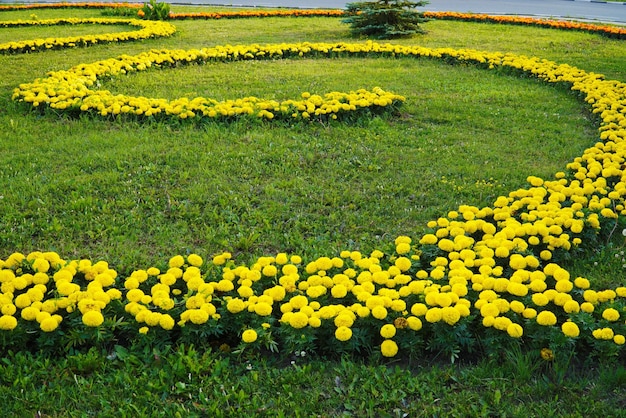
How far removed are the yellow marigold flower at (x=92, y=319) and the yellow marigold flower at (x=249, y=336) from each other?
0.76 metres

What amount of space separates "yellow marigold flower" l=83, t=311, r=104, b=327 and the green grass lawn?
0.50ft

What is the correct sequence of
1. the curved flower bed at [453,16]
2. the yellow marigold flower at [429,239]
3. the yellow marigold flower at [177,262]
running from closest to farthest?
the yellow marigold flower at [177,262] → the yellow marigold flower at [429,239] → the curved flower bed at [453,16]

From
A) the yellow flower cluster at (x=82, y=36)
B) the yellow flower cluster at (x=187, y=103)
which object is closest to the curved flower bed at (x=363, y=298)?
the yellow flower cluster at (x=187, y=103)

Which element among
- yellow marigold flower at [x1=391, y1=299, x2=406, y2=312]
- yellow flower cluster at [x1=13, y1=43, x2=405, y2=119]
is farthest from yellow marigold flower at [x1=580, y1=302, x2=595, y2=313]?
yellow flower cluster at [x1=13, y1=43, x2=405, y2=119]

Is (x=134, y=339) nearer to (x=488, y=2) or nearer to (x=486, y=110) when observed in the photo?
(x=486, y=110)

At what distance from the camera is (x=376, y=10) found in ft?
40.1

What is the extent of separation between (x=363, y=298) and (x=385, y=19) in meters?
10.1

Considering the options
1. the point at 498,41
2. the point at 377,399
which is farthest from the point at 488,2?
the point at 377,399

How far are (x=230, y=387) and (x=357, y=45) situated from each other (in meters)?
8.70

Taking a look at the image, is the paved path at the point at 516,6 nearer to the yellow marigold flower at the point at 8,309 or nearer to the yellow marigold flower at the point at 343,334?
the yellow marigold flower at the point at 343,334

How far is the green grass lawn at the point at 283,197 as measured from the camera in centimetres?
289

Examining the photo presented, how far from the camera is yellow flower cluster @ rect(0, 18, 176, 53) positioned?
1050 centimetres

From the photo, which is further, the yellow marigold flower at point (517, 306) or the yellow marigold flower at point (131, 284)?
the yellow marigold flower at point (131, 284)

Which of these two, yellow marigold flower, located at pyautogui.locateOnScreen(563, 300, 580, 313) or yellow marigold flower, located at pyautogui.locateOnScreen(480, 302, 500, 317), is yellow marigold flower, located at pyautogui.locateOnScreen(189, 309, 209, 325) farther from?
yellow marigold flower, located at pyautogui.locateOnScreen(563, 300, 580, 313)
